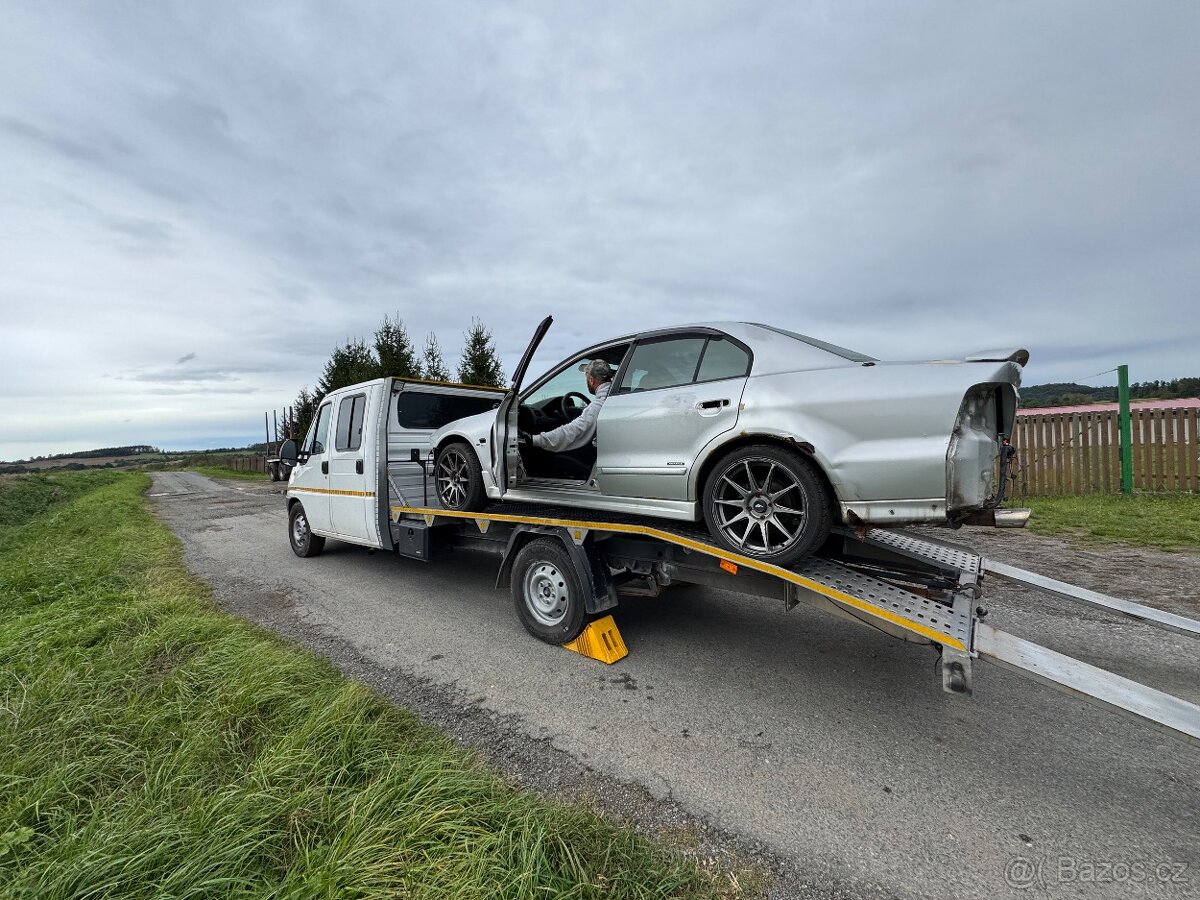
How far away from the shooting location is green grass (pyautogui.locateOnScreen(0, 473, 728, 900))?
1744 mm

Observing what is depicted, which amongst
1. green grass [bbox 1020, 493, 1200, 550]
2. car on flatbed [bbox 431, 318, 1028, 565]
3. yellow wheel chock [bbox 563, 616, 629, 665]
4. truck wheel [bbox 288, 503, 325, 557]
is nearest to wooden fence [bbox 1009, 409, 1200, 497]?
green grass [bbox 1020, 493, 1200, 550]

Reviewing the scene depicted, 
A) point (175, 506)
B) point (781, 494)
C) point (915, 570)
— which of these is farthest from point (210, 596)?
point (175, 506)

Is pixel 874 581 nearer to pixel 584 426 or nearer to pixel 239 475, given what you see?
pixel 584 426

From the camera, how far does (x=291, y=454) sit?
675cm

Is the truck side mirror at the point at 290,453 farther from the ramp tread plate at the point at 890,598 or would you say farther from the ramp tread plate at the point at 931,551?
the ramp tread plate at the point at 931,551

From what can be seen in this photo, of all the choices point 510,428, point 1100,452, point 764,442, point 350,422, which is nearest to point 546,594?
point 510,428

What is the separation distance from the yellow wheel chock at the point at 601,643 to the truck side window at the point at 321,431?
14.4 ft

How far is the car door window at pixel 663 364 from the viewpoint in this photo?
3566 millimetres

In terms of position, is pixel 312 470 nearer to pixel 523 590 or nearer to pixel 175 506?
pixel 523 590

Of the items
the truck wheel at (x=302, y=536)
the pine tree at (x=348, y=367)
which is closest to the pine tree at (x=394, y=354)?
the pine tree at (x=348, y=367)

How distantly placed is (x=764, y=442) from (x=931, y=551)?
63.3 inches

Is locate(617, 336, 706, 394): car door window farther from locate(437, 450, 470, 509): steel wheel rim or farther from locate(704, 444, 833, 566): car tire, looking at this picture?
locate(437, 450, 470, 509): steel wheel rim

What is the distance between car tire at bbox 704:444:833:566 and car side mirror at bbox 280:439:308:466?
18.2 feet

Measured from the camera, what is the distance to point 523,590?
13.5 ft
